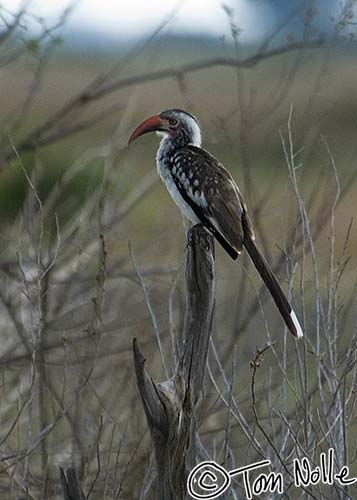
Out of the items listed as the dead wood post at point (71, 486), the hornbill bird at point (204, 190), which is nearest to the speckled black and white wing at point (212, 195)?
the hornbill bird at point (204, 190)

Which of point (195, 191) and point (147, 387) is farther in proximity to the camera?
point (195, 191)

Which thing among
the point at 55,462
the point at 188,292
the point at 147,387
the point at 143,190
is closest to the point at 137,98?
the point at 143,190

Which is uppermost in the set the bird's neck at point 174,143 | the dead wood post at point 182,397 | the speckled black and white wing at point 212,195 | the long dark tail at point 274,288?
the bird's neck at point 174,143

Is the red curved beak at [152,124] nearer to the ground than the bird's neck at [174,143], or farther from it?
farther from it

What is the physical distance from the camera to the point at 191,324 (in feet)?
11.1

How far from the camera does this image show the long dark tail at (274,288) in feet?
12.6

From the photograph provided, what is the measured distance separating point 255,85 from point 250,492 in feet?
5.54

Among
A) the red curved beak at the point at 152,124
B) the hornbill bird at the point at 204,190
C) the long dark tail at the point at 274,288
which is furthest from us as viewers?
the red curved beak at the point at 152,124

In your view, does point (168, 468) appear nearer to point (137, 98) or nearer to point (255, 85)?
point (255, 85)

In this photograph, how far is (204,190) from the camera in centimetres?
436

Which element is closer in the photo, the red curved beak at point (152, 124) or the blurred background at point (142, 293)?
the blurred background at point (142, 293)

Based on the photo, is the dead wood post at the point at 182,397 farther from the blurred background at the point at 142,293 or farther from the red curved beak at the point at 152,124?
the red curved beak at the point at 152,124

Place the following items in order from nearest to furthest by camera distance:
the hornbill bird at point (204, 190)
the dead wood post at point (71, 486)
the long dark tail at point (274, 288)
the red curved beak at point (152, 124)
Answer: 1. the dead wood post at point (71, 486)
2. the long dark tail at point (274, 288)
3. the hornbill bird at point (204, 190)
4. the red curved beak at point (152, 124)

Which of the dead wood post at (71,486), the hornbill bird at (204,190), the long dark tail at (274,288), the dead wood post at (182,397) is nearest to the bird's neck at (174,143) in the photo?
the hornbill bird at (204,190)
